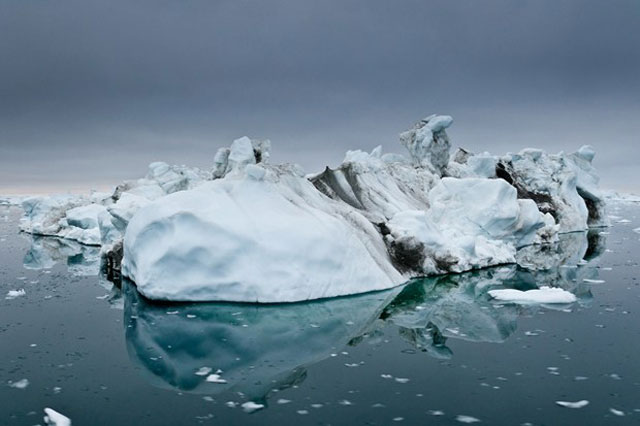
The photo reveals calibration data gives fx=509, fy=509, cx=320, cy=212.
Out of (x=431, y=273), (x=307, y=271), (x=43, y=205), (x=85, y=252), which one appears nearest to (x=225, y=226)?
(x=307, y=271)

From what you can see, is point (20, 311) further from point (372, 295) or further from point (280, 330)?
point (372, 295)

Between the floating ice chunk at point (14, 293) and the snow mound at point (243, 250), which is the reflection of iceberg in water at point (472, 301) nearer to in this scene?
the snow mound at point (243, 250)

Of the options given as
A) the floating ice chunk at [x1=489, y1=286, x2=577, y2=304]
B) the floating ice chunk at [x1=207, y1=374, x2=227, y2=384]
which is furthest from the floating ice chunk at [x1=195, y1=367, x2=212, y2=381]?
the floating ice chunk at [x1=489, y1=286, x2=577, y2=304]

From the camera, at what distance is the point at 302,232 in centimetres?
1349

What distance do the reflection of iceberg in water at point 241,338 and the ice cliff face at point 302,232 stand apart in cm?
67

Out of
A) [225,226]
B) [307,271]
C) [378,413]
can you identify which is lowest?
[378,413]

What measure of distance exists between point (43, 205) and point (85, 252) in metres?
21.0

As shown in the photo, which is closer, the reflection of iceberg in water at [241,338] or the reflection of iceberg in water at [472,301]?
the reflection of iceberg in water at [241,338]

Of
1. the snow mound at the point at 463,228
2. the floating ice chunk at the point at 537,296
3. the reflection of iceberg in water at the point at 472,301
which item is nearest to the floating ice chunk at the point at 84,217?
the snow mound at the point at 463,228

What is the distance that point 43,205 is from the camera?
43969 mm

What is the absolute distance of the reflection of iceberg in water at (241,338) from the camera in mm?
7812

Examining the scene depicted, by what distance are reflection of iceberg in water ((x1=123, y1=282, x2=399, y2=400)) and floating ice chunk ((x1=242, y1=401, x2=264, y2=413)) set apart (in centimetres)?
22

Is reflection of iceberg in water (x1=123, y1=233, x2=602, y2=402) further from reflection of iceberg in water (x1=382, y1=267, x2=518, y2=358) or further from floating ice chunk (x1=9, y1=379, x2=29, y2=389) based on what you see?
floating ice chunk (x1=9, y1=379, x2=29, y2=389)

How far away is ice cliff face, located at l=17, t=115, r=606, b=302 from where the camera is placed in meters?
12.6
